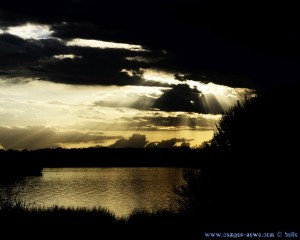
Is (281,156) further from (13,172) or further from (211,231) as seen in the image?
(13,172)

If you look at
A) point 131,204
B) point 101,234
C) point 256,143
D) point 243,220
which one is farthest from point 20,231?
point 131,204

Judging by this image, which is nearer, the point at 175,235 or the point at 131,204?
the point at 175,235

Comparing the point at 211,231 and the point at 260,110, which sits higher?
the point at 260,110

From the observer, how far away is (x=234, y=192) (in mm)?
24812

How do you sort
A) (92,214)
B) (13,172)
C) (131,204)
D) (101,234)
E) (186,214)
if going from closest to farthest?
(101,234) < (186,214) < (92,214) < (131,204) < (13,172)

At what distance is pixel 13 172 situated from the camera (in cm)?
13550

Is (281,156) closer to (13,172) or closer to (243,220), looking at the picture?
(243,220)

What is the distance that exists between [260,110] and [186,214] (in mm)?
7172

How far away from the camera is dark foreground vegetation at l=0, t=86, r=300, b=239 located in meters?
23.3

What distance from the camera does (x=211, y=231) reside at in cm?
2397

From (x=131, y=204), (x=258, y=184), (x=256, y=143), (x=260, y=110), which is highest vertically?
(x=260, y=110)

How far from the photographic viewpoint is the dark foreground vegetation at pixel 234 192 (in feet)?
76.5

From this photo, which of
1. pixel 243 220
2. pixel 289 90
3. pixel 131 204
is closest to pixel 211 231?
pixel 243 220

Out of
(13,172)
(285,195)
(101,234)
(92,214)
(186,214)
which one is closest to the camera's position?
(285,195)
